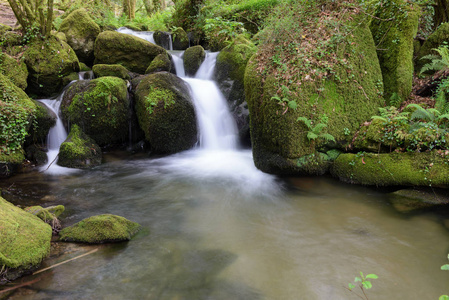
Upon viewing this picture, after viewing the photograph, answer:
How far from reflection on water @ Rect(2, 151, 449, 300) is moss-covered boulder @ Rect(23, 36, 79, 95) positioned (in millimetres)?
4156

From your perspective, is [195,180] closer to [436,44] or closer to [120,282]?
[120,282]

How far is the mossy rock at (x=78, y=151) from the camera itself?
296 inches

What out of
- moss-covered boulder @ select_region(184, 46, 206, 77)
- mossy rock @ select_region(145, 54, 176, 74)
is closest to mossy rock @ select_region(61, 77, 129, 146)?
mossy rock @ select_region(145, 54, 176, 74)

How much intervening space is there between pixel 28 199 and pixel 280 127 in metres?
5.49

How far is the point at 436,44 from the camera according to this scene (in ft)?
24.5

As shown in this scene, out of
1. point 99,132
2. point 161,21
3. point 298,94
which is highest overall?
point 161,21

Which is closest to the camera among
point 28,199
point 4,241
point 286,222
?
point 4,241

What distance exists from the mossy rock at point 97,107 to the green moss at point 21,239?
17.1ft

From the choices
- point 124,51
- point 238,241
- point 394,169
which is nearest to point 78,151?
point 124,51

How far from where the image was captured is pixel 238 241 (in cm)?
412

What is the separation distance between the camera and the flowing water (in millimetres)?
3074

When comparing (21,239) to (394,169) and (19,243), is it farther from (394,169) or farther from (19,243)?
(394,169)

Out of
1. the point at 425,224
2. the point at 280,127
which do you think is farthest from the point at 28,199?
the point at 425,224

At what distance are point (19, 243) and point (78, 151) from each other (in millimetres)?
5001
